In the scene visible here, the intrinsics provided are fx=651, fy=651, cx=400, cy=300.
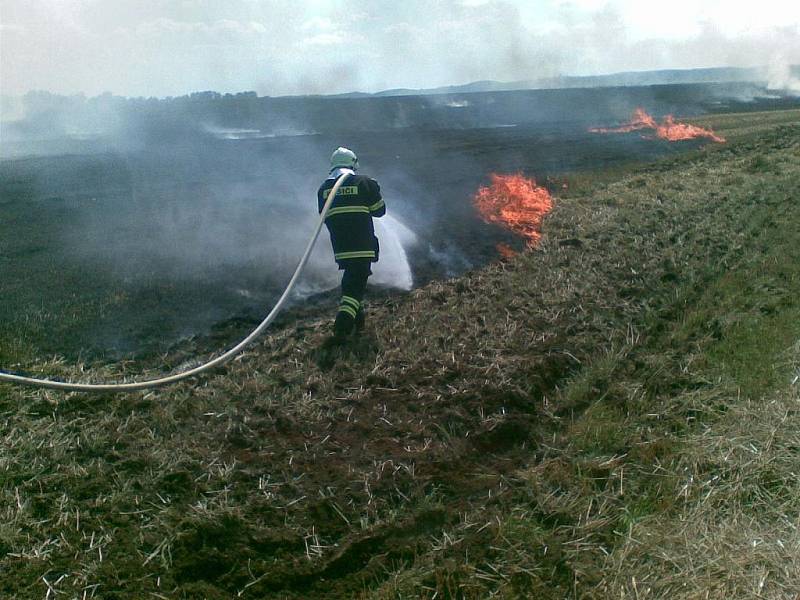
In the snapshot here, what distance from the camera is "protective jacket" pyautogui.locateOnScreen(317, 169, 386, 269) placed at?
641cm

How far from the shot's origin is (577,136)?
27.7 meters

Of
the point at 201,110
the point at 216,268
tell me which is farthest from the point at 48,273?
the point at 201,110

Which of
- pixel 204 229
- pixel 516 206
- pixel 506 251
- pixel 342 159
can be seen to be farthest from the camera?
pixel 516 206

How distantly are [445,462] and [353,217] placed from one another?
2891 millimetres

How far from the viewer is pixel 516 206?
12203 millimetres

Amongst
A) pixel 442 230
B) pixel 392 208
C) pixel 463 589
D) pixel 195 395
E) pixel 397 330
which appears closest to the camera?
pixel 463 589

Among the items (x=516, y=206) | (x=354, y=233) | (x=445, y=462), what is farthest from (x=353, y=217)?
(x=516, y=206)

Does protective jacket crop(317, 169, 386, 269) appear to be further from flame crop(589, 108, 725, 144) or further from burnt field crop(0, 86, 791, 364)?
flame crop(589, 108, 725, 144)

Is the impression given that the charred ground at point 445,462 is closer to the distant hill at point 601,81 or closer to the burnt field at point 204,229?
the burnt field at point 204,229

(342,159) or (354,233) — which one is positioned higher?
(342,159)

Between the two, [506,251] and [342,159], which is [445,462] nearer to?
[342,159]

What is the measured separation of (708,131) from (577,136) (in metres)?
5.06

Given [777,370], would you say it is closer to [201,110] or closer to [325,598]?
[325,598]

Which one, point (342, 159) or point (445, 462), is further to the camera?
point (342, 159)
